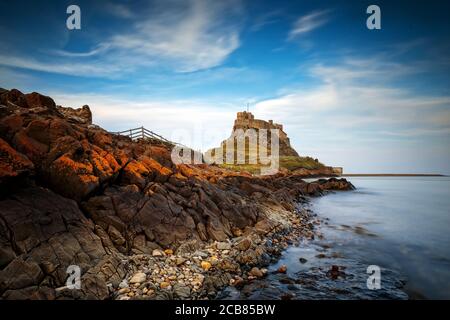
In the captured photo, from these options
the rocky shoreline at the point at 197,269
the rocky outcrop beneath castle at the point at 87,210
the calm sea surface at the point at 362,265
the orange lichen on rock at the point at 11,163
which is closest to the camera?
the rocky outcrop beneath castle at the point at 87,210

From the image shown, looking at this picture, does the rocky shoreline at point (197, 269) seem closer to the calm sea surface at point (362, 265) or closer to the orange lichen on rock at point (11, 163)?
the calm sea surface at point (362, 265)

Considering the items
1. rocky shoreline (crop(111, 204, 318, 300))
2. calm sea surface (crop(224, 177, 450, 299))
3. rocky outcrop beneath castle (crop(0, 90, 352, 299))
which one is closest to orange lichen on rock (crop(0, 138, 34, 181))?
rocky outcrop beneath castle (crop(0, 90, 352, 299))

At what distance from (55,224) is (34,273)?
281 centimetres

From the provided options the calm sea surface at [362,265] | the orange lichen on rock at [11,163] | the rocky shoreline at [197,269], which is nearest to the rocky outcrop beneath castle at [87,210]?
the orange lichen on rock at [11,163]

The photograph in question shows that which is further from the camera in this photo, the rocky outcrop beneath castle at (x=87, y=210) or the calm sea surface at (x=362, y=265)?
the calm sea surface at (x=362, y=265)

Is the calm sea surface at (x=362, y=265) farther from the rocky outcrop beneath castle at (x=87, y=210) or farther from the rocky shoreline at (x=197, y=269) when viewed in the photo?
the rocky outcrop beneath castle at (x=87, y=210)

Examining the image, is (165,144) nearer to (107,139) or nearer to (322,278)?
(107,139)

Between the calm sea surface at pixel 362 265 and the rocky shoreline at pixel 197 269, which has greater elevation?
the rocky shoreline at pixel 197 269

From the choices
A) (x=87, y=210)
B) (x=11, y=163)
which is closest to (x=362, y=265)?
(x=87, y=210)

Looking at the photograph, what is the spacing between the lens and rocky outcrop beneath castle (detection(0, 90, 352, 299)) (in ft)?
35.7

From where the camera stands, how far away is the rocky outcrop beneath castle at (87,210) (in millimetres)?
10867

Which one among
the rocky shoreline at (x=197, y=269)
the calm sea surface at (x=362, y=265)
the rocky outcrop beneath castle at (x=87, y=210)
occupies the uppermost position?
the rocky outcrop beneath castle at (x=87, y=210)

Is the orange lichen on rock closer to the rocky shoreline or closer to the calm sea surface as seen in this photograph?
the rocky shoreline

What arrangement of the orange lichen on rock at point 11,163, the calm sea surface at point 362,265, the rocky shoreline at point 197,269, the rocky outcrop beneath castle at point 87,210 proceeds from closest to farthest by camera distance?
the rocky outcrop beneath castle at point 87,210 < the rocky shoreline at point 197,269 < the orange lichen on rock at point 11,163 < the calm sea surface at point 362,265
